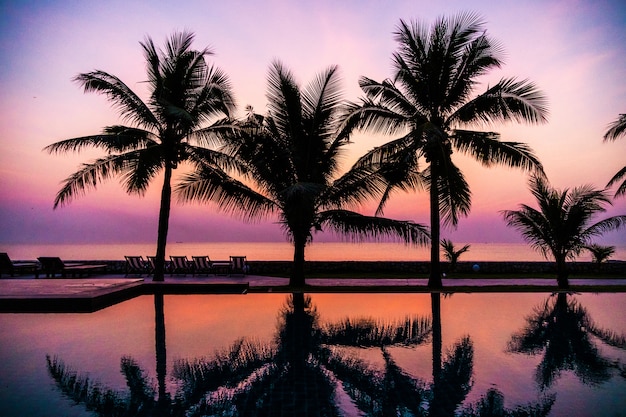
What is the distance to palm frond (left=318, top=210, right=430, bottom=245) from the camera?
1373cm

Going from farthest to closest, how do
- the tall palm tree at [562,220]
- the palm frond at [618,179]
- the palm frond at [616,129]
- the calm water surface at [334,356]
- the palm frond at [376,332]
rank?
the palm frond at [618,179], the palm frond at [616,129], the tall palm tree at [562,220], the palm frond at [376,332], the calm water surface at [334,356]

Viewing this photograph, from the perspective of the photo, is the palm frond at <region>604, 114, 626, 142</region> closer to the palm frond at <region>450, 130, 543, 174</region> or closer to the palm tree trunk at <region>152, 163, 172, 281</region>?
the palm frond at <region>450, 130, 543, 174</region>

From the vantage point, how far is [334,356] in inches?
256

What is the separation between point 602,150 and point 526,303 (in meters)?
11.3

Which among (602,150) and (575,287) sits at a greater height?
(602,150)

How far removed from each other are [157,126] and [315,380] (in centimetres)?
1104

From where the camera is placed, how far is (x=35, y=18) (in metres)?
15.2

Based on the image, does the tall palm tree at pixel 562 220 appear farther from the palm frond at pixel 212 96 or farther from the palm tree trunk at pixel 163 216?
the palm tree trunk at pixel 163 216

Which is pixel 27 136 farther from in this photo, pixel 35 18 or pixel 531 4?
pixel 531 4

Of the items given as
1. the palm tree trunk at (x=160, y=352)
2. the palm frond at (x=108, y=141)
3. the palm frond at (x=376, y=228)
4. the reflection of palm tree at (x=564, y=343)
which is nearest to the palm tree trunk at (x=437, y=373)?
the reflection of palm tree at (x=564, y=343)

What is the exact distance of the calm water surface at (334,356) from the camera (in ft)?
15.5

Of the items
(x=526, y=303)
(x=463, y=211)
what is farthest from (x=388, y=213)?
(x=526, y=303)

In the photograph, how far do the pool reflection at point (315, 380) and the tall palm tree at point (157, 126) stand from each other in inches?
286

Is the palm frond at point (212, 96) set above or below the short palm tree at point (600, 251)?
above
